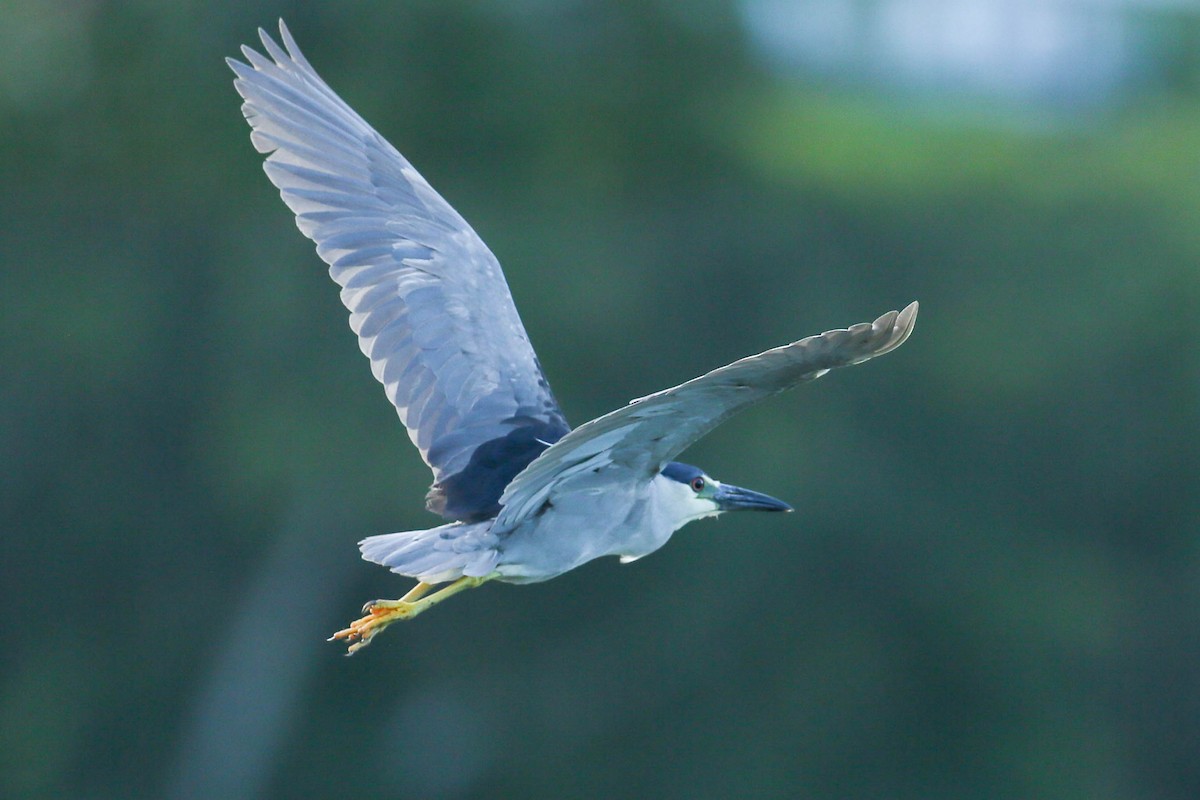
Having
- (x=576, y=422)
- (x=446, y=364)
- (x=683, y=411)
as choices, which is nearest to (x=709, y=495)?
(x=446, y=364)

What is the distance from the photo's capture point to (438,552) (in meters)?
4.21

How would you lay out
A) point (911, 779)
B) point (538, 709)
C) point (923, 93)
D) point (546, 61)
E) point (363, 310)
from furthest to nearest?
1. point (923, 93)
2. point (546, 61)
3. point (911, 779)
4. point (538, 709)
5. point (363, 310)

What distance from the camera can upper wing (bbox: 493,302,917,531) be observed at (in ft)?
11.3

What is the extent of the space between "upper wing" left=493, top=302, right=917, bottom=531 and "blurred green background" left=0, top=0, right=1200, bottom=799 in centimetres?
1032

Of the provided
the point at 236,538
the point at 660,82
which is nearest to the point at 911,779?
the point at 236,538

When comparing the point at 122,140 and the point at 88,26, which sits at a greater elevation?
the point at 88,26

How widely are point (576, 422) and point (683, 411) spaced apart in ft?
34.3

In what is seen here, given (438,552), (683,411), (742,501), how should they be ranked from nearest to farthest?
(683,411) → (438,552) → (742,501)

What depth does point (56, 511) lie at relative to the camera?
16234 millimetres

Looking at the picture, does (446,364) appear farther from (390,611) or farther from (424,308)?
(390,611)

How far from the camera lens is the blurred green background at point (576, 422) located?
15539 millimetres

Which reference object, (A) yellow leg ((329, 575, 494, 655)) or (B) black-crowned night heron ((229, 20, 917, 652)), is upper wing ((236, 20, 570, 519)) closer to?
(B) black-crowned night heron ((229, 20, 917, 652))

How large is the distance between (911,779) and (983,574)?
219 centimetres

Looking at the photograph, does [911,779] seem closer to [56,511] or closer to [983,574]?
[983,574]
